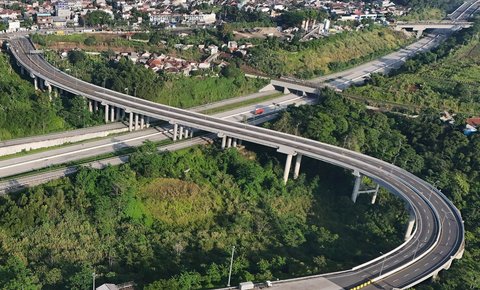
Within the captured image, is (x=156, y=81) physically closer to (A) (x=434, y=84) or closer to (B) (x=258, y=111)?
(B) (x=258, y=111)

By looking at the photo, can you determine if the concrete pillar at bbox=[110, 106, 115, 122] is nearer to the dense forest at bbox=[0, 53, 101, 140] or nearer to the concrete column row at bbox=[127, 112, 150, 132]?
the dense forest at bbox=[0, 53, 101, 140]

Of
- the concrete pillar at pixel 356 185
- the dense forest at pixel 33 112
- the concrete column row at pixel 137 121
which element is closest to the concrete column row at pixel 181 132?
the concrete column row at pixel 137 121

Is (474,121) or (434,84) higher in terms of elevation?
(434,84)

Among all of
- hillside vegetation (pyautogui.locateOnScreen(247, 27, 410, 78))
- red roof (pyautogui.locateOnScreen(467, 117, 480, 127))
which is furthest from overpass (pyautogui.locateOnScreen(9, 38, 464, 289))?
hillside vegetation (pyautogui.locateOnScreen(247, 27, 410, 78))

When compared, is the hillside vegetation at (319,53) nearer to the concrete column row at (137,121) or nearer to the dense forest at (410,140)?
the dense forest at (410,140)

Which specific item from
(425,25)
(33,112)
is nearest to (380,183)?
(33,112)
